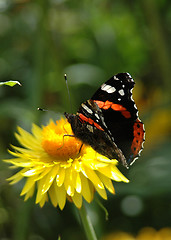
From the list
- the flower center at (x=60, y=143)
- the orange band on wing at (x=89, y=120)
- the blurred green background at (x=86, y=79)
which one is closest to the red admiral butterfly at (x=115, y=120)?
the orange band on wing at (x=89, y=120)

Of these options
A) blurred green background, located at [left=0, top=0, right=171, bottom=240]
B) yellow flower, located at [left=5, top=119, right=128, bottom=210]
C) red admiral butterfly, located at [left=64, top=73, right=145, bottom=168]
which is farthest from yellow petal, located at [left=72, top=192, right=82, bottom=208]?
blurred green background, located at [left=0, top=0, right=171, bottom=240]

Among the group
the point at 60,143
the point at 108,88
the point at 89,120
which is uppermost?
the point at 108,88

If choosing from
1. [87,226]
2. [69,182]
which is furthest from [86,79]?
[87,226]

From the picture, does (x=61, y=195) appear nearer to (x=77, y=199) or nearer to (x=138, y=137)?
(x=77, y=199)

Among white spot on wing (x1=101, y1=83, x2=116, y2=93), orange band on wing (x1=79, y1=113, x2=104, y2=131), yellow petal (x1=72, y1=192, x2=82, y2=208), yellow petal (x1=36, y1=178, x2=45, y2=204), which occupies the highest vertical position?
white spot on wing (x1=101, y1=83, x2=116, y2=93)

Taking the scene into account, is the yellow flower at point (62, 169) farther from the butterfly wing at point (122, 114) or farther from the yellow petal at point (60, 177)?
the butterfly wing at point (122, 114)

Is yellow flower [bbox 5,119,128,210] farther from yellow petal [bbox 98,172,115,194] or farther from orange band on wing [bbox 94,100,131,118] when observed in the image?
orange band on wing [bbox 94,100,131,118]
